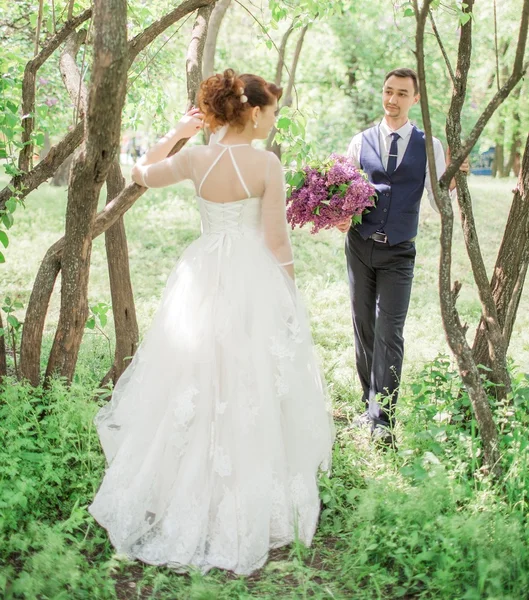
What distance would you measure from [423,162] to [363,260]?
718 mm

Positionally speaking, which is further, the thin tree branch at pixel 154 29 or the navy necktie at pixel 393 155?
the navy necktie at pixel 393 155

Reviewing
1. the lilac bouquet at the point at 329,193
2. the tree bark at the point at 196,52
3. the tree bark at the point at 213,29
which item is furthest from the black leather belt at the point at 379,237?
the tree bark at the point at 213,29

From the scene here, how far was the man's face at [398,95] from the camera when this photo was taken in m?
4.32

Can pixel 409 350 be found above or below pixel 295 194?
below

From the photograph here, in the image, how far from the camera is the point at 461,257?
34.3ft

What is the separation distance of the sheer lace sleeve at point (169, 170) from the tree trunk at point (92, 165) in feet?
0.67

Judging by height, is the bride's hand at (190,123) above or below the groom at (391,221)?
above

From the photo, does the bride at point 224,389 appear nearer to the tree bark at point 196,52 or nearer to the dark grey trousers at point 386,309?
the dark grey trousers at point 386,309

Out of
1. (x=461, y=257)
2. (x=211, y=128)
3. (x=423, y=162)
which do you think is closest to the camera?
(x=211, y=128)

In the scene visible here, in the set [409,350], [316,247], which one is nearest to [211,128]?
[409,350]

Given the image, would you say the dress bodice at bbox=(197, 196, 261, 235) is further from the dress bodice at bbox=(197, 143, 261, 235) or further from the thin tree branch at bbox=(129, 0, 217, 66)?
the thin tree branch at bbox=(129, 0, 217, 66)

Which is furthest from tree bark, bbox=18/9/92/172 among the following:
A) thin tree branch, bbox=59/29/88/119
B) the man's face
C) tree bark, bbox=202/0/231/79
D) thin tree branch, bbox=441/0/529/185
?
tree bark, bbox=202/0/231/79

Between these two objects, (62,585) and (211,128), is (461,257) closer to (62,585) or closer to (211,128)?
(211,128)

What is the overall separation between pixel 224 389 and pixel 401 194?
5.73ft
